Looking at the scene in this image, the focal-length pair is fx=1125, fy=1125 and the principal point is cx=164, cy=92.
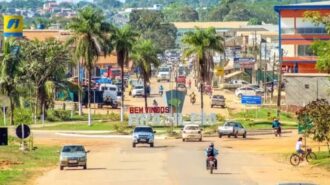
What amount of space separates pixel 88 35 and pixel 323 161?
130 ft

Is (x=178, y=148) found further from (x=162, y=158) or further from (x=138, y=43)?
(x=138, y=43)

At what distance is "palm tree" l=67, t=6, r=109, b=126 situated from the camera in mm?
95625

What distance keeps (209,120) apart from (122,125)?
285 inches

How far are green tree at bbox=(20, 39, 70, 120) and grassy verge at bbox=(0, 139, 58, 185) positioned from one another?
24.5 m

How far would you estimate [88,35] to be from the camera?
3775 inches

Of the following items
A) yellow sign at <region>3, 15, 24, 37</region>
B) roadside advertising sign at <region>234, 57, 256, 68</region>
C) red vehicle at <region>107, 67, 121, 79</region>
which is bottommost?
red vehicle at <region>107, 67, 121, 79</region>

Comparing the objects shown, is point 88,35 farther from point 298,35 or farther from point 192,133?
point 298,35

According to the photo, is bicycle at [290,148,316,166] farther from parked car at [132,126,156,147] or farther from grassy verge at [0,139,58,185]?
parked car at [132,126,156,147]

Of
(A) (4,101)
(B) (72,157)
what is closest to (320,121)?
(B) (72,157)

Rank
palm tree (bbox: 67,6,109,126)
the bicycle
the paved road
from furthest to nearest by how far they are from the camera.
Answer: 1. palm tree (bbox: 67,6,109,126)
2. the bicycle
3. the paved road

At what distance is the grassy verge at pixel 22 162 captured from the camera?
2069 inches

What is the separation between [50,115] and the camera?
105m

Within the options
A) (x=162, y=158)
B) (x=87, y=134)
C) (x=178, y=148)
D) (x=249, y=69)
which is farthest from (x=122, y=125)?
(x=249, y=69)

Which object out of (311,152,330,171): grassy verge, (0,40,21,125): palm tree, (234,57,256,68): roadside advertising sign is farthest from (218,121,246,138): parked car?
(234,57,256,68): roadside advertising sign
